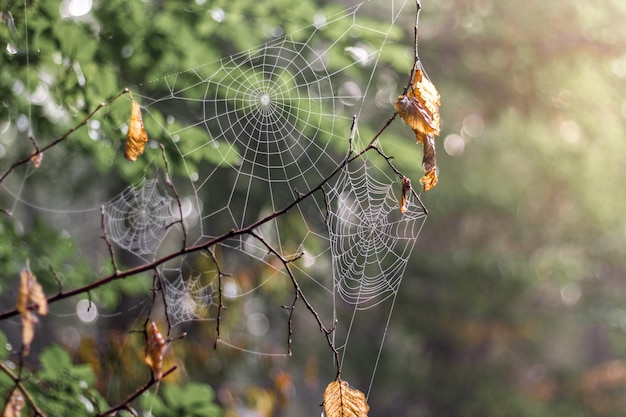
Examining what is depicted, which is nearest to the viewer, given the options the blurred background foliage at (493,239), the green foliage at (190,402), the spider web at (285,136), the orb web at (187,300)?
the green foliage at (190,402)

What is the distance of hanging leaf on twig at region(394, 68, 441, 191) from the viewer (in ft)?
3.64

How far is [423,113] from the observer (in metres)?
1.12

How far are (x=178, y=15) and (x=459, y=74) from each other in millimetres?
3886

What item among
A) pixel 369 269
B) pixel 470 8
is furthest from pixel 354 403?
pixel 470 8

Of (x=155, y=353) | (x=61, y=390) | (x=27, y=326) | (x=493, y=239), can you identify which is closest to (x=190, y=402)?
(x=61, y=390)

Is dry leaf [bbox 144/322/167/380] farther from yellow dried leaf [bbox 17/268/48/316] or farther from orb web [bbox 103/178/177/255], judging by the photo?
orb web [bbox 103/178/177/255]

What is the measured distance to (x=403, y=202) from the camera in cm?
115

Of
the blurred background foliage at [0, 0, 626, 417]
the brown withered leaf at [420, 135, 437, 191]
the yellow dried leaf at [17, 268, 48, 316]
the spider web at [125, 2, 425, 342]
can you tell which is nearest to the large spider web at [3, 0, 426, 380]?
the spider web at [125, 2, 425, 342]

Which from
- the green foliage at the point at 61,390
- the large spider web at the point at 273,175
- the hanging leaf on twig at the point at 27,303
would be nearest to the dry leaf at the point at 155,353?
the large spider web at the point at 273,175

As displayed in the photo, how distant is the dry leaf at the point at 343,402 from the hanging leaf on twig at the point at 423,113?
1.22 ft

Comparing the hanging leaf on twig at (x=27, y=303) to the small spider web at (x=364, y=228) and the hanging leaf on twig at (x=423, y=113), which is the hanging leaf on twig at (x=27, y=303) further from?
the hanging leaf on twig at (x=423, y=113)

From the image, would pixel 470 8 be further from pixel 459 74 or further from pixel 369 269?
pixel 369 269

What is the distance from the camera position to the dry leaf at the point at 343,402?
1169mm

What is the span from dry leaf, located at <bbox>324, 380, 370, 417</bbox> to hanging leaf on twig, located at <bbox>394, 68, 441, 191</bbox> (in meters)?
0.37
